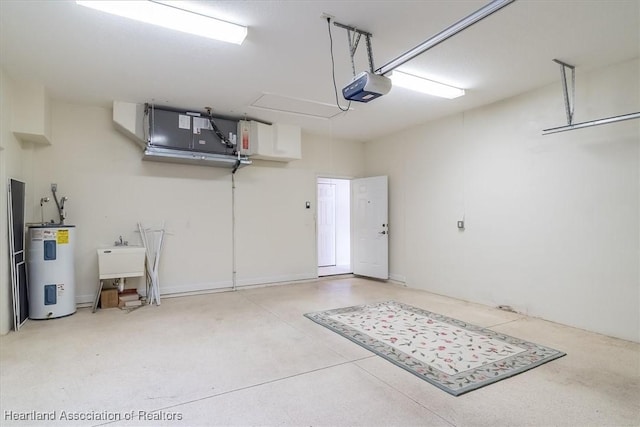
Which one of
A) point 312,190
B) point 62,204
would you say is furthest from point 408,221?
point 62,204

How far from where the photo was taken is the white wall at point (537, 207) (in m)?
3.50

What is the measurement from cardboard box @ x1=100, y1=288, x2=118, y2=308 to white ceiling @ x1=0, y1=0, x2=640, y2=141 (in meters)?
2.63

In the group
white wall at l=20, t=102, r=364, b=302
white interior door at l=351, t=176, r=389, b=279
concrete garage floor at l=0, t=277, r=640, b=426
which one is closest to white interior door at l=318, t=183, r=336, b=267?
white interior door at l=351, t=176, r=389, b=279

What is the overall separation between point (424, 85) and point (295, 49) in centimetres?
175

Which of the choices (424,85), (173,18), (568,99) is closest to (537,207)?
(568,99)

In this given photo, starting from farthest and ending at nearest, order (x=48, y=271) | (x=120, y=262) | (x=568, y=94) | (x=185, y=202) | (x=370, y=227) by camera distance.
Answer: (x=370, y=227) < (x=185, y=202) < (x=120, y=262) < (x=48, y=271) < (x=568, y=94)

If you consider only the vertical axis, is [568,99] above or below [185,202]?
above

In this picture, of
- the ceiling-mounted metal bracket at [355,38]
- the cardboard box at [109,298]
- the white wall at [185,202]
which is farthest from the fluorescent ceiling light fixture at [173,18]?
the cardboard box at [109,298]

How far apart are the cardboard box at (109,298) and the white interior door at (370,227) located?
433 cm

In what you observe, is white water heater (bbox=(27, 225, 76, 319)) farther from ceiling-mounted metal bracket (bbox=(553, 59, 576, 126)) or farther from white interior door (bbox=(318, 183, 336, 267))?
ceiling-mounted metal bracket (bbox=(553, 59, 576, 126))

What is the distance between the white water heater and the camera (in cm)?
405

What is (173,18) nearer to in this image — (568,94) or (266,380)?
(266,380)

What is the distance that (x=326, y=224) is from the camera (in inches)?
333

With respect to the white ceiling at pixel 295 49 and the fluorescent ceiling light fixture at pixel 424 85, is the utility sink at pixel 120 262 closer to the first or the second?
the white ceiling at pixel 295 49
